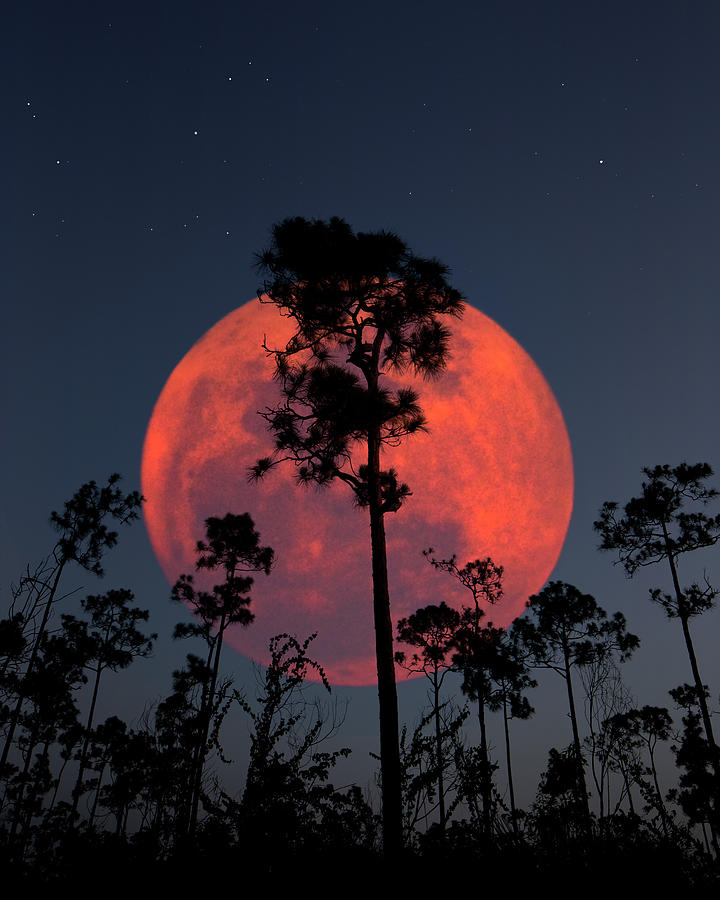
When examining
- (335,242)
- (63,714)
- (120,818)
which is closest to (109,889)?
(335,242)

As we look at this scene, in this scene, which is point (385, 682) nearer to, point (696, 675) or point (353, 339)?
point (353, 339)

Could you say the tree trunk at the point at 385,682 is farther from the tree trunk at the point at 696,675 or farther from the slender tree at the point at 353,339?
the tree trunk at the point at 696,675

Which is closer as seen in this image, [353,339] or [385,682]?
[385,682]

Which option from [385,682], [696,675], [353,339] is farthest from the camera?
[696,675]

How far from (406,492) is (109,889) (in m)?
8.57

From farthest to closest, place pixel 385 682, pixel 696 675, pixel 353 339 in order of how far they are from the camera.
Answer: pixel 696 675
pixel 353 339
pixel 385 682

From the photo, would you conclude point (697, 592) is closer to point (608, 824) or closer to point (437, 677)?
point (437, 677)

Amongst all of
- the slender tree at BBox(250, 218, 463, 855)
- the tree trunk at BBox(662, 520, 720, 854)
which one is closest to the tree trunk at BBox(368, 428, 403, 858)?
the slender tree at BBox(250, 218, 463, 855)

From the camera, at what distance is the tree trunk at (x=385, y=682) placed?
8.98 meters

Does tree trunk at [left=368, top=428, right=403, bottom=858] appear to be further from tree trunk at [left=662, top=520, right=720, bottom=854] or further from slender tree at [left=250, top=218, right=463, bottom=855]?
tree trunk at [left=662, top=520, right=720, bottom=854]

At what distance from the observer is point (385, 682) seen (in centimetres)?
1031

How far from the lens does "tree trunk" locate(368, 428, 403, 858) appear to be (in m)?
8.98

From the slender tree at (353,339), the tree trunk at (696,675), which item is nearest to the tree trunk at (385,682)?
the slender tree at (353,339)

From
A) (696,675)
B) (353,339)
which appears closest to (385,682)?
(353,339)
